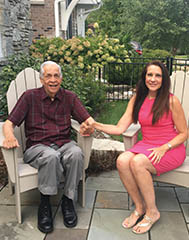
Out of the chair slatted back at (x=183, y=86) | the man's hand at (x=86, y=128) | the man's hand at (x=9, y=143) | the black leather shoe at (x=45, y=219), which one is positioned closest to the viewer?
the man's hand at (x=9, y=143)

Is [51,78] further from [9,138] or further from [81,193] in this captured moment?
[81,193]

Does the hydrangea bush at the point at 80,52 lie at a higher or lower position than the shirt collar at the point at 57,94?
higher

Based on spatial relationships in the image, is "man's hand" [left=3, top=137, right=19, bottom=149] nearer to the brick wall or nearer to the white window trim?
the brick wall

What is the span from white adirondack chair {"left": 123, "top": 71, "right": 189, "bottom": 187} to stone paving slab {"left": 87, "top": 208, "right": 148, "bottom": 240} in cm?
43

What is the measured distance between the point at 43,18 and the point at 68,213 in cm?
699

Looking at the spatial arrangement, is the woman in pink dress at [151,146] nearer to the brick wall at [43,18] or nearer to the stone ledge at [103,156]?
the stone ledge at [103,156]

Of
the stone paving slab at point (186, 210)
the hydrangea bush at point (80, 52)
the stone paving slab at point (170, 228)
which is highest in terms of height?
the hydrangea bush at point (80, 52)

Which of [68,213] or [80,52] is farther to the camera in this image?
[80,52]

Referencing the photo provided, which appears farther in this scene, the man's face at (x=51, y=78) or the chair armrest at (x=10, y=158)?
the man's face at (x=51, y=78)

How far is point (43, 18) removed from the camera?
7.89 meters

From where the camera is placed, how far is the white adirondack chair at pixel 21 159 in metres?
1.94

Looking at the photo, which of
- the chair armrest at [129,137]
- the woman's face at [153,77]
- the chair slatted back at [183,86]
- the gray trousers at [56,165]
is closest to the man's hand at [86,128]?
the gray trousers at [56,165]

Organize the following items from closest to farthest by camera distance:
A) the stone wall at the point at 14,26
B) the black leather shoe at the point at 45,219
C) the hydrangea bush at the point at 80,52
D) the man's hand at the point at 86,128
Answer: the black leather shoe at the point at 45,219
the man's hand at the point at 86,128
the stone wall at the point at 14,26
the hydrangea bush at the point at 80,52

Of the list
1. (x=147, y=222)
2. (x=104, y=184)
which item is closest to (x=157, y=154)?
(x=147, y=222)
